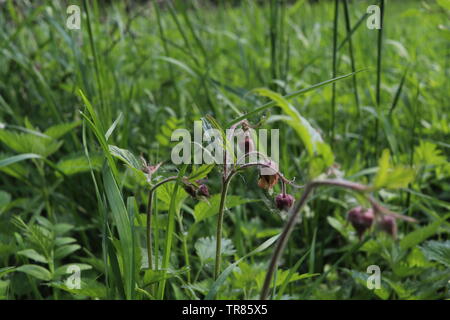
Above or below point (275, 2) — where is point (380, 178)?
below

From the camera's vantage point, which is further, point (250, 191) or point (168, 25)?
point (168, 25)

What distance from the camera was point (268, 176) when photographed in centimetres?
82

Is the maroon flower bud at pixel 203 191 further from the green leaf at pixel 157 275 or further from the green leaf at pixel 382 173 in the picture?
the green leaf at pixel 382 173

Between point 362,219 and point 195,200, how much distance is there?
1.85 feet

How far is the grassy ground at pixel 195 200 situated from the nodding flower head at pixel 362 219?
0.14 feet

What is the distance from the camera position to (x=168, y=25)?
3.61 meters

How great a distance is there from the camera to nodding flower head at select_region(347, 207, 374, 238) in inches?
25.6

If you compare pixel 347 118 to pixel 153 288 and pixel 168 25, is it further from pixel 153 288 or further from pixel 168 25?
pixel 168 25

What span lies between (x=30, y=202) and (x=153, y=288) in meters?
0.72

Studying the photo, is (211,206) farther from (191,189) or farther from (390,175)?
(390,175)

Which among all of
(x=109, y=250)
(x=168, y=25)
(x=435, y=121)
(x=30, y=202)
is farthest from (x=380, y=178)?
(x=168, y=25)

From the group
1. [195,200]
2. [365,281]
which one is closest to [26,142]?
[195,200]

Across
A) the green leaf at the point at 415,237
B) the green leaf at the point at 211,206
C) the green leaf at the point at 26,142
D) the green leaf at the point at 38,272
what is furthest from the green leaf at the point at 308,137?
the green leaf at the point at 26,142
